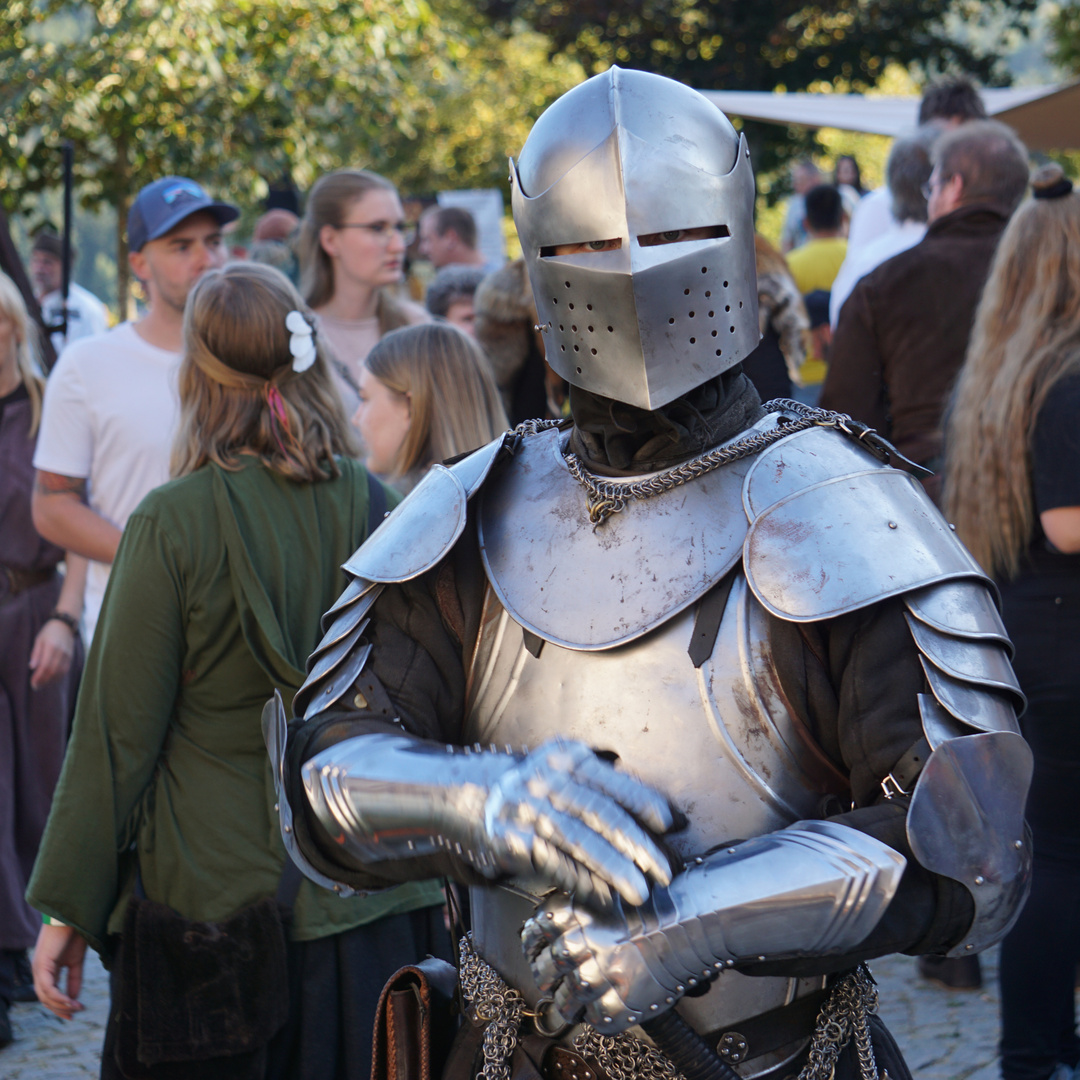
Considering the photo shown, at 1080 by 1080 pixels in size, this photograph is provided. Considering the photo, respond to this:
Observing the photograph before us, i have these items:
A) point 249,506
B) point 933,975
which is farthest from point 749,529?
point 933,975

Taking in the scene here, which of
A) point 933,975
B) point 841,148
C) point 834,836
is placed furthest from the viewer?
point 841,148

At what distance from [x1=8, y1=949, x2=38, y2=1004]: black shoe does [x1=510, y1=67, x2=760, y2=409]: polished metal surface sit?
330 centimetres

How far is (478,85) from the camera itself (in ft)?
75.7

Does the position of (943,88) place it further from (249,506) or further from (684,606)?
(684,606)

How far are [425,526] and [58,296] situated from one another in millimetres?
7258

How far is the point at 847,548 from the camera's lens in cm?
169

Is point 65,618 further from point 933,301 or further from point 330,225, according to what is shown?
point 933,301

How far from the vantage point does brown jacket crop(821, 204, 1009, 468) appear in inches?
170

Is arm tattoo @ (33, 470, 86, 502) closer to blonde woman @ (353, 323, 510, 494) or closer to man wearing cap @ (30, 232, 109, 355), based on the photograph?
blonde woman @ (353, 323, 510, 494)

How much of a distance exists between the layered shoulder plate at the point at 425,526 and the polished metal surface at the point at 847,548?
418 millimetres

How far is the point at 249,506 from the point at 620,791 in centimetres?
140

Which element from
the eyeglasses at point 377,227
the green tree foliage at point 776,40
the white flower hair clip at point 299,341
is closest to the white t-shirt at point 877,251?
the eyeglasses at point 377,227

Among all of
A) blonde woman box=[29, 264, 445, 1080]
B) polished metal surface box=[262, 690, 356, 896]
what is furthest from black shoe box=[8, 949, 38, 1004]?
polished metal surface box=[262, 690, 356, 896]

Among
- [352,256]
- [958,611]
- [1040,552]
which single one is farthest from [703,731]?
[352,256]
